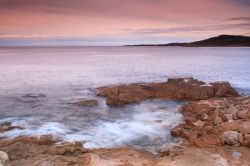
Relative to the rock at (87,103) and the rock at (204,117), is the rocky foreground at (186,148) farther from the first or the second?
the rock at (87,103)

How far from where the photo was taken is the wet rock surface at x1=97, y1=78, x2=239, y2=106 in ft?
75.4

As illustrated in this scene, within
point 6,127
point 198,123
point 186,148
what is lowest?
point 6,127

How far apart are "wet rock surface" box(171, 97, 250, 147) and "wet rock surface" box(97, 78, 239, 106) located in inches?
168

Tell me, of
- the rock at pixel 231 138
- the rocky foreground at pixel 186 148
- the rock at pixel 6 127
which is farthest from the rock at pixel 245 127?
the rock at pixel 6 127

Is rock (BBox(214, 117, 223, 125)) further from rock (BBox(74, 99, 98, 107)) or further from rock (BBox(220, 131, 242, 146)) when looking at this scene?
rock (BBox(74, 99, 98, 107))

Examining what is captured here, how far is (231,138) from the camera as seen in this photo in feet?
41.7

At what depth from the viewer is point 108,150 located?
1189 centimetres

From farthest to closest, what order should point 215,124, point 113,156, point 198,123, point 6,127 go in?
point 198,123
point 6,127
point 215,124
point 113,156

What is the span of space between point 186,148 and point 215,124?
12.6ft

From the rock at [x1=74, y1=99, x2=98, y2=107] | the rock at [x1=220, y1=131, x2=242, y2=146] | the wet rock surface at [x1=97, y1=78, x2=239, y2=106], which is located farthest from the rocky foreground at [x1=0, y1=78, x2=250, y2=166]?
the rock at [x1=74, y1=99, x2=98, y2=107]

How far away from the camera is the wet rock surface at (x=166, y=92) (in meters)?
23.0

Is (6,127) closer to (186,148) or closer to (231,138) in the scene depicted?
(186,148)

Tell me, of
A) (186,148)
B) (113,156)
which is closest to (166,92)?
(186,148)

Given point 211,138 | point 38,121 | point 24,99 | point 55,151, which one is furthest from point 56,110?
point 211,138
